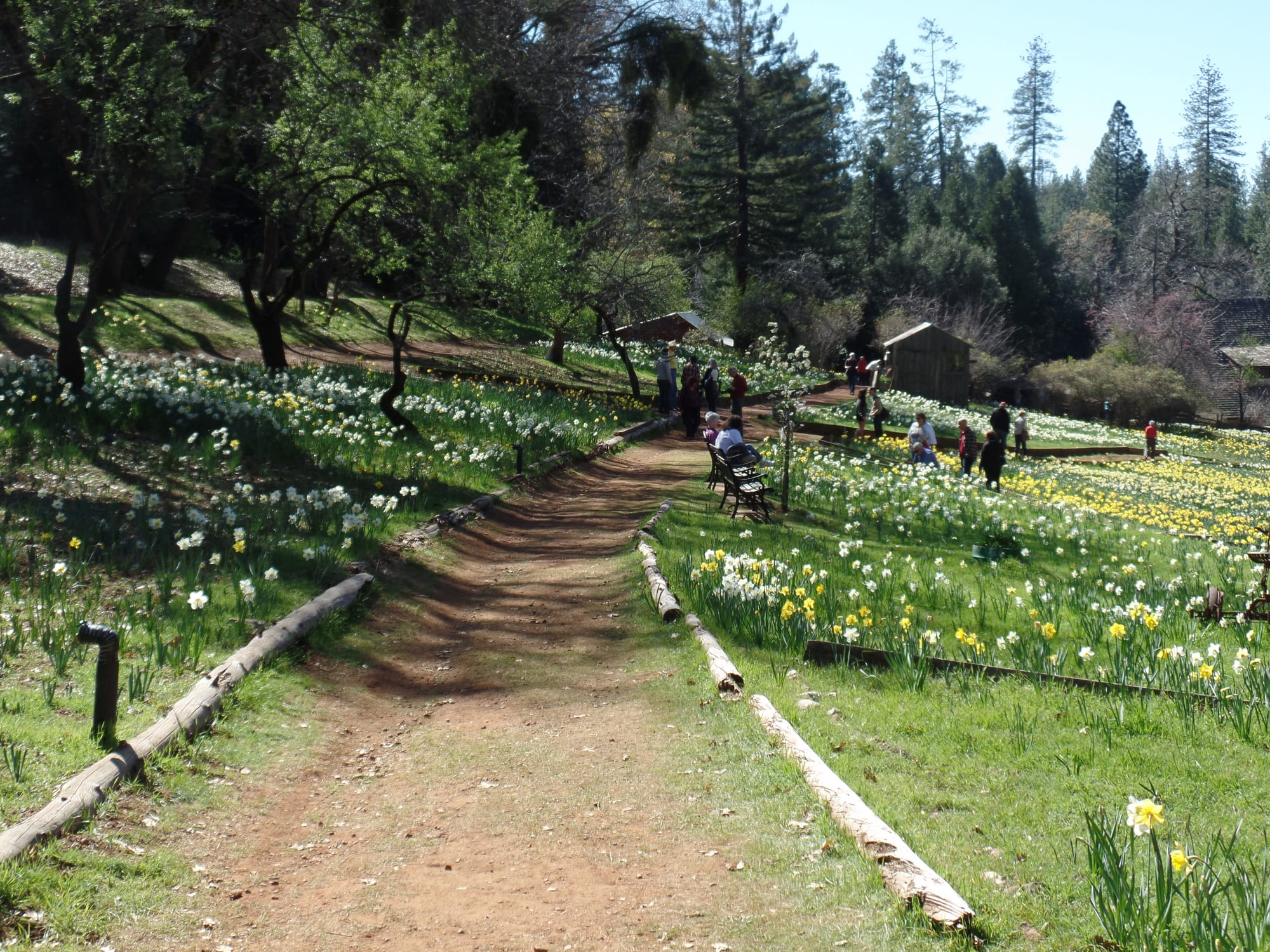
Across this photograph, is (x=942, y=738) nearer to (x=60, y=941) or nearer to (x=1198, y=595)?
(x=60, y=941)

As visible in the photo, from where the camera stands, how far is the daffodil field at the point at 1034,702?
3932 millimetres

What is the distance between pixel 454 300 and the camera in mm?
18297

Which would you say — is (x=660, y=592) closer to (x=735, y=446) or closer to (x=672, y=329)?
(x=735, y=446)

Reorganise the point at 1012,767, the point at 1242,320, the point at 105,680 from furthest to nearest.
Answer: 1. the point at 1242,320
2. the point at 1012,767
3. the point at 105,680

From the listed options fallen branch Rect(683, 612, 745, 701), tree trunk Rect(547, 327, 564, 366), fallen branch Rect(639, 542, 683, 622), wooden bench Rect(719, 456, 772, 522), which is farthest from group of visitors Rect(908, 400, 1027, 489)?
tree trunk Rect(547, 327, 564, 366)

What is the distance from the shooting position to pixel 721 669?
288 inches

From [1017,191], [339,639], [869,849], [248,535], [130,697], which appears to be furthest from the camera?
[1017,191]

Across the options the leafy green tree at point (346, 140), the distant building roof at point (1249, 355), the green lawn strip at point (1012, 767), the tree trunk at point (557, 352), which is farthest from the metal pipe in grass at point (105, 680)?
the distant building roof at point (1249, 355)

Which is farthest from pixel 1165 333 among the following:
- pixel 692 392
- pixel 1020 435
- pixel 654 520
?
pixel 654 520

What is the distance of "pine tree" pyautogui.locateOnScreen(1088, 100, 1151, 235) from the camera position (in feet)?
300

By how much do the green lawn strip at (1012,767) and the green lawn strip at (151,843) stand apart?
3047 millimetres

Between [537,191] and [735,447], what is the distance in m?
18.3

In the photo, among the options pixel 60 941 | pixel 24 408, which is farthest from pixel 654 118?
pixel 60 941

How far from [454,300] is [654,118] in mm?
19170
